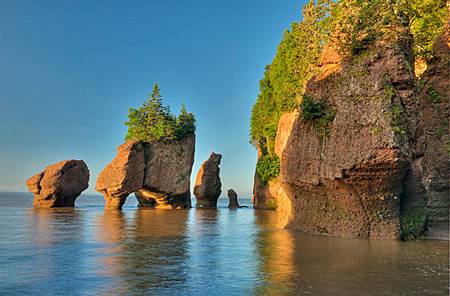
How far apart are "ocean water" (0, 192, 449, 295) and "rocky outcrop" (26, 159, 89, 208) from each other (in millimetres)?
32627

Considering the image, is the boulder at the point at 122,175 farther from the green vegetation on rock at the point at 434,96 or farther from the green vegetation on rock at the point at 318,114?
the green vegetation on rock at the point at 434,96

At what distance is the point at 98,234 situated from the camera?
1862 centimetres

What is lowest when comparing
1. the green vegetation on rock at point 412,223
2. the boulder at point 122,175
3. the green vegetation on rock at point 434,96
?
the green vegetation on rock at point 412,223

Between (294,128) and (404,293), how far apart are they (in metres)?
12.6

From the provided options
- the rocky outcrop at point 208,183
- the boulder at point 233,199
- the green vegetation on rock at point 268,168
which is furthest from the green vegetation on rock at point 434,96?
the boulder at point 233,199

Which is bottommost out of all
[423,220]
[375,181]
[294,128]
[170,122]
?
[423,220]

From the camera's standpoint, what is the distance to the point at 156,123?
50375 millimetres

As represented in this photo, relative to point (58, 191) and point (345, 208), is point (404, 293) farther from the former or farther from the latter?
point (58, 191)

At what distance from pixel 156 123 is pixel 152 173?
7375 millimetres

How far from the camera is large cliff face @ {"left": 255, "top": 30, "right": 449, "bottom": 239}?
51.9ft

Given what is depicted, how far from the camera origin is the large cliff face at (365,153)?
15.8 metres

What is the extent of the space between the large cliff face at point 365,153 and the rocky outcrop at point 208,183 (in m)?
38.2

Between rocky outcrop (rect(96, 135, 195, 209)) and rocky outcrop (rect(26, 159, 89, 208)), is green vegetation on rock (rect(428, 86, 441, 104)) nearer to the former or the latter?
rocky outcrop (rect(96, 135, 195, 209))

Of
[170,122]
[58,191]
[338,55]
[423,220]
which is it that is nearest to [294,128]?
[338,55]
